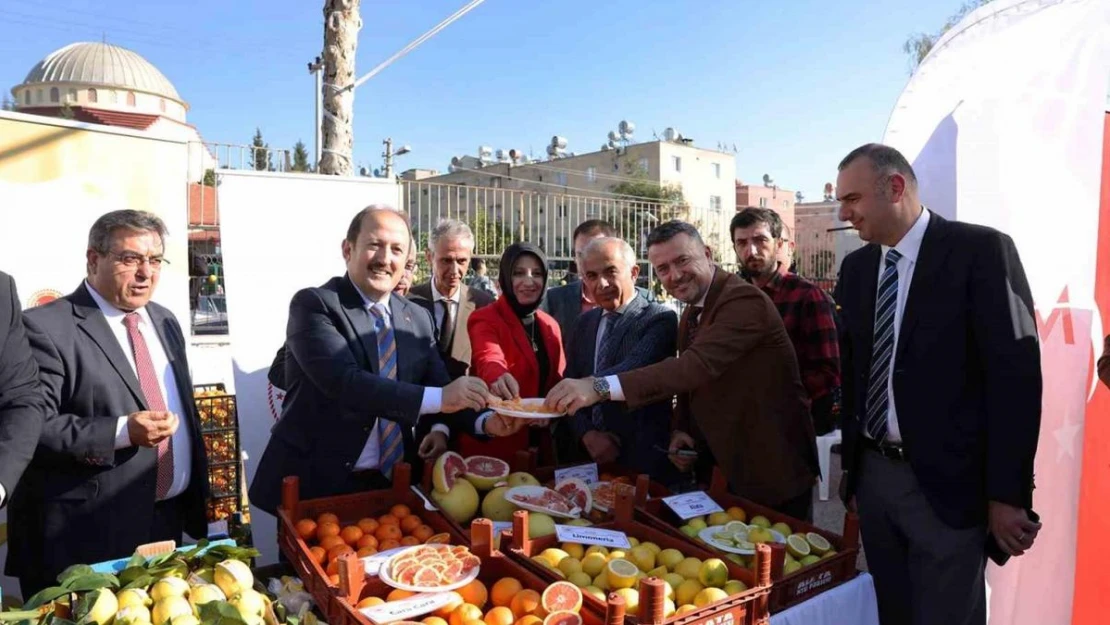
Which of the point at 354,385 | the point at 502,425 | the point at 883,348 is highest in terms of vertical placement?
the point at 883,348

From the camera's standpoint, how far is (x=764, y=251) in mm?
3992

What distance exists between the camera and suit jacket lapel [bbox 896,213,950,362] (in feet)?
7.67

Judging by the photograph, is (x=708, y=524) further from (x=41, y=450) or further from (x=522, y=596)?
(x=41, y=450)

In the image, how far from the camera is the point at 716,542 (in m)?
2.19

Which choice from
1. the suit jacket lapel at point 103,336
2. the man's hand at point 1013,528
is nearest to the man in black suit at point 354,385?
the suit jacket lapel at point 103,336

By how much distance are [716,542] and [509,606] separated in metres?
0.68

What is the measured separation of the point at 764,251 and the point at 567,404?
6.26ft

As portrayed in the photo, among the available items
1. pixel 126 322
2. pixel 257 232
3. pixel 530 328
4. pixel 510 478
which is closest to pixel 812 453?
pixel 510 478

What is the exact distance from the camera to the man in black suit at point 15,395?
2023mm

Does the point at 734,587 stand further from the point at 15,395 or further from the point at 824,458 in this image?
the point at 824,458

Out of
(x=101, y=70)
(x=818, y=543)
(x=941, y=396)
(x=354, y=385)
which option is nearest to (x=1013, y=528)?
(x=941, y=396)

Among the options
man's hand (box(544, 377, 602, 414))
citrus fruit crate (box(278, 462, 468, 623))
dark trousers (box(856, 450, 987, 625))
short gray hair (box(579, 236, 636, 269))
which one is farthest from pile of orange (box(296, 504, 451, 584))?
dark trousers (box(856, 450, 987, 625))

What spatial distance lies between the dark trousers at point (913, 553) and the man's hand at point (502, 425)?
51.4 inches

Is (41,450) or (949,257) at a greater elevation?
(949,257)
